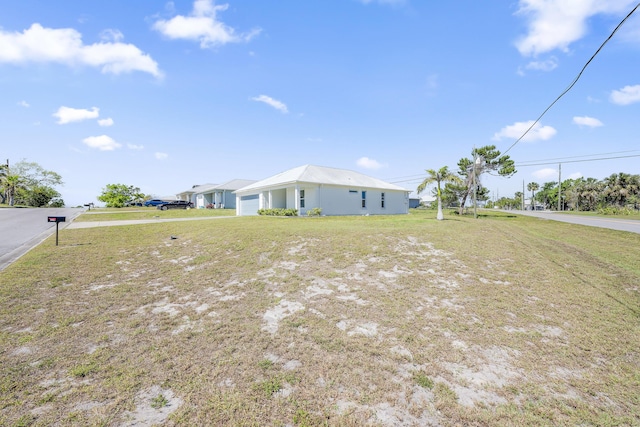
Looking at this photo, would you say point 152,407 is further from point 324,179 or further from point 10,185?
point 10,185

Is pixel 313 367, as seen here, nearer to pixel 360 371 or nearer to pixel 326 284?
pixel 360 371

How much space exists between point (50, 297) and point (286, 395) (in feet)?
19.5

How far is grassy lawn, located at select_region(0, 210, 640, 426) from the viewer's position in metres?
2.95

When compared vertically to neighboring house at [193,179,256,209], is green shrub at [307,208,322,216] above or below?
below

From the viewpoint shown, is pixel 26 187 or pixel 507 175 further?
pixel 26 187

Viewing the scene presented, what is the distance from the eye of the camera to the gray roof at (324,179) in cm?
2395

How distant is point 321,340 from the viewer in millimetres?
4246

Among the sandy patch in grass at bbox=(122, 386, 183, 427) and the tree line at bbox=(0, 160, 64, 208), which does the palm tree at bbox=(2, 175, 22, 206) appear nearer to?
the tree line at bbox=(0, 160, 64, 208)

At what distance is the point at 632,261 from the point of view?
8.57m

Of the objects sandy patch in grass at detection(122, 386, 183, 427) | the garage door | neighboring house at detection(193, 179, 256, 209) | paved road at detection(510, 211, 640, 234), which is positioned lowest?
sandy patch in grass at detection(122, 386, 183, 427)

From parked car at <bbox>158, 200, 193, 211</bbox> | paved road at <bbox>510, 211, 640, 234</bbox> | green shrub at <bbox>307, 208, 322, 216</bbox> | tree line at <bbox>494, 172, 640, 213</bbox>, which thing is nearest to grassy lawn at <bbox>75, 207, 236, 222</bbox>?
parked car at <bbox>158, 200, 193, 211</bbox>

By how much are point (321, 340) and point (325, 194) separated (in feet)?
67.1

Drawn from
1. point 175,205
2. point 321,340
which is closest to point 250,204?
point 175,205

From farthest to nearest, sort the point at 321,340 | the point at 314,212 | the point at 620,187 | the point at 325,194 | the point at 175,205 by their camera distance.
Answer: the point at 620,187, the point at 175,205, the point at 325,194, the point at 314,212, the point at 321,340
